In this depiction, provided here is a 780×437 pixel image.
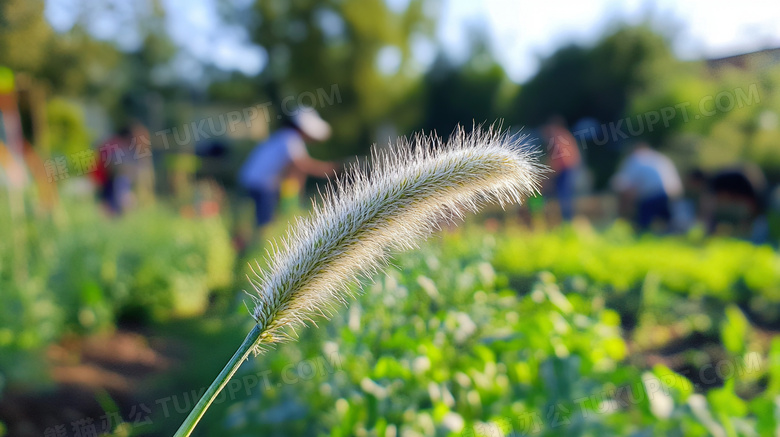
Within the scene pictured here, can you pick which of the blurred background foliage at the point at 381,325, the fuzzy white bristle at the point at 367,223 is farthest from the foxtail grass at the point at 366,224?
the blurred background foliage at the point at 381,325

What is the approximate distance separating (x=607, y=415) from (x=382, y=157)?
47.3 inches

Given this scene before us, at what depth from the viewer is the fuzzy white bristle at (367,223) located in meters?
0.87

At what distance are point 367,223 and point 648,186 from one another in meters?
8.41

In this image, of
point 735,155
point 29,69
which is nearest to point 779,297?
point 29,69

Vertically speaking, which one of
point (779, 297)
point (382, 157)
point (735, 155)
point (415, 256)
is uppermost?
point (382, 157)

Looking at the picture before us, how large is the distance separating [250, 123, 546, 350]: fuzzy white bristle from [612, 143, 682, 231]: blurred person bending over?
8.09 m

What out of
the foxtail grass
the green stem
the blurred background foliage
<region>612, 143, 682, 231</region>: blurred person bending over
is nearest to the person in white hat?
the blurred background foliage

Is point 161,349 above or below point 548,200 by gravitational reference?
above

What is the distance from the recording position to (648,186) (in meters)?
8.25

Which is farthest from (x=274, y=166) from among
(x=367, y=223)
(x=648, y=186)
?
(x=367, y=223)

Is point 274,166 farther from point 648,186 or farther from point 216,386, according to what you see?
point 216,386

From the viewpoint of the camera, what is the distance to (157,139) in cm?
1981

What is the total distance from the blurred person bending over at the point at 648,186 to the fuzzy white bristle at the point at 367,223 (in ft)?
26.5

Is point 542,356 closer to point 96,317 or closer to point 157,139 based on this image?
point 96,317
